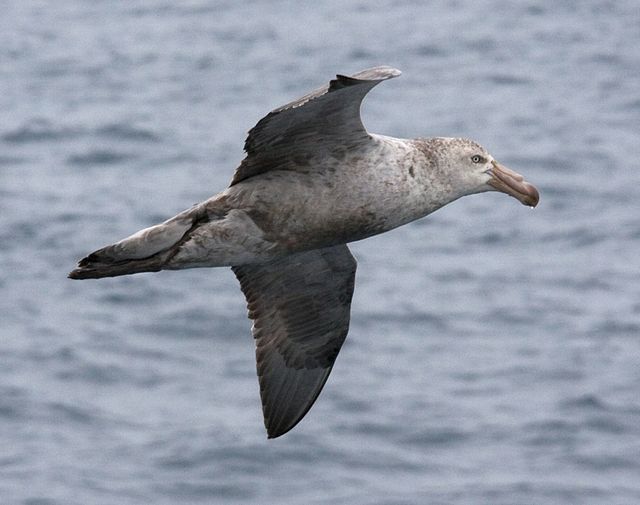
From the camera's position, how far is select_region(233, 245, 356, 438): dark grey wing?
1119cm

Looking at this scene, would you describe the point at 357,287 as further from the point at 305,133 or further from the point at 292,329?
the point at 305,133

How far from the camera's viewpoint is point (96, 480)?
15391mm

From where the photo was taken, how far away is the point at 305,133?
982cm

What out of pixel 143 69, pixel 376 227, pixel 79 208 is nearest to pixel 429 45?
pixel 143 69

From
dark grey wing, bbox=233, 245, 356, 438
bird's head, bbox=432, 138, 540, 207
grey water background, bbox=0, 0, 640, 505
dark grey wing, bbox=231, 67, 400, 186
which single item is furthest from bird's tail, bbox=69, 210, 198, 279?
grey water background, bbox=0, 0, 640, 505

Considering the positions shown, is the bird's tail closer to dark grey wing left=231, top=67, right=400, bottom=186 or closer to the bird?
the bird

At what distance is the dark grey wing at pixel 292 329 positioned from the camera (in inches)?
440

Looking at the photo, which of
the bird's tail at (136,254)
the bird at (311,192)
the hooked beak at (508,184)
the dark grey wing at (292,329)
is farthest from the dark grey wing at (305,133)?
the dark grey wing at (292,329)

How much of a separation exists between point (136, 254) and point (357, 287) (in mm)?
8626

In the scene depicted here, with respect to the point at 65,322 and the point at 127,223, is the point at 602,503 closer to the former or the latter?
the point at 65,322

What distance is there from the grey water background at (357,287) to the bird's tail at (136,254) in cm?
511

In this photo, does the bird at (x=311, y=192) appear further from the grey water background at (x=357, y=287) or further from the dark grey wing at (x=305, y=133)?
the grey water background at (x=357, y=287)

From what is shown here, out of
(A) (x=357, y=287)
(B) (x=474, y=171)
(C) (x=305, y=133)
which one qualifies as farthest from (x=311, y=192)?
(A) (x=357, y=287)

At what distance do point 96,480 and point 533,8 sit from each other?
15412 mm
